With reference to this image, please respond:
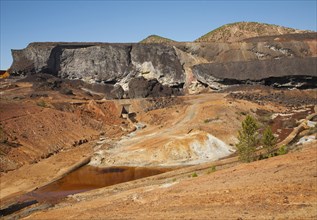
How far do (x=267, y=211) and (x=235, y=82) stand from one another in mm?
66017

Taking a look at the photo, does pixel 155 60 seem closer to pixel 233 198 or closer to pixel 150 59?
pixel 150 59

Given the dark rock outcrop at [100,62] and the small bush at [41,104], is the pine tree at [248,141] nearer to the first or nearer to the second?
the small bush at [41,104]

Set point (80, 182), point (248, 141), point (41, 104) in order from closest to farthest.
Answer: point (248, 141), point (80, 182), point (41, 104)

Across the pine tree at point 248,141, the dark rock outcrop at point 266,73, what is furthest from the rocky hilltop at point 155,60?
the pine tree at point 248,141

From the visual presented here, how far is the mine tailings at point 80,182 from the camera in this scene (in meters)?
31.4

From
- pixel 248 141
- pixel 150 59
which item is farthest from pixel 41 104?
pixel 248 141

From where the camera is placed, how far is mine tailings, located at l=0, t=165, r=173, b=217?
3136cm

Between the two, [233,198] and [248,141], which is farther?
[248,141]

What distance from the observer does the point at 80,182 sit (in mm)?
39219

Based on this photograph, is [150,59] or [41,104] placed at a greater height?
[150,59]

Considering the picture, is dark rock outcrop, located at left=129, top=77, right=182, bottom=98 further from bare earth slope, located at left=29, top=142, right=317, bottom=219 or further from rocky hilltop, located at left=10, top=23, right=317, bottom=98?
bare earth slope, located at left=29, top=142, right=317, bottom=219

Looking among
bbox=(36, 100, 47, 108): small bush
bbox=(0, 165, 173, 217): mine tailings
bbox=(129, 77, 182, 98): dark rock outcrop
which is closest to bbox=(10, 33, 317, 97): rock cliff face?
bbox=(129, 77, 182, 98): dark rock outcrop

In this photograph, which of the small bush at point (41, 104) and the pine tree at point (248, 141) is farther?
the small bush at point (41, 104)

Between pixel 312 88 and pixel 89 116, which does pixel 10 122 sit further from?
pixel 312 88
